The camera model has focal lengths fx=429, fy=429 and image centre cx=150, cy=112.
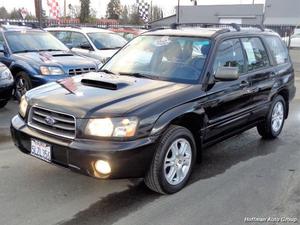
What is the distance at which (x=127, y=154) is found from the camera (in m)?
3.81

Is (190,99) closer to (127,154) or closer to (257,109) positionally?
(127,154)

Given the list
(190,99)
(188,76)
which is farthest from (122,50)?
(190,99)

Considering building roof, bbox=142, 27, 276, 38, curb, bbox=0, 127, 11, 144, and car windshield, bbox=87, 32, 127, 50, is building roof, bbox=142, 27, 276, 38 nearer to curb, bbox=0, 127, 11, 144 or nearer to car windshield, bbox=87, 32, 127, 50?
curb, bbox=0, 127, 11, 144

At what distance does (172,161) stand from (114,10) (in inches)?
2669

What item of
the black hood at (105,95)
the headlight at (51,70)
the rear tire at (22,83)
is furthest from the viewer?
the rear tire at (22,83)

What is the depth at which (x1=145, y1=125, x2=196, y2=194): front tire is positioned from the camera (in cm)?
412

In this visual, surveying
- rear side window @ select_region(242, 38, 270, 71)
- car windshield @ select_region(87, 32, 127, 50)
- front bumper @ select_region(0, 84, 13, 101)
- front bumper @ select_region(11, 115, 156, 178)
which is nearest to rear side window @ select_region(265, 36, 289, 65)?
rear side window @ select_region(242, 38, 270, 71)

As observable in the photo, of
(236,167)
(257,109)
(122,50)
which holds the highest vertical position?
(122,50)

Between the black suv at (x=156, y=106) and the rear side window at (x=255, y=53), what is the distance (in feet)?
0.05

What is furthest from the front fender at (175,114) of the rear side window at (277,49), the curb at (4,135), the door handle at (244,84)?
the curb at (4,135)

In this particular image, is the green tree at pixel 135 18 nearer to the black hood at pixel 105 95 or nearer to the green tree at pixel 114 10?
the green tree at pixel 114 10

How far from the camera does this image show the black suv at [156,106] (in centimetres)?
387

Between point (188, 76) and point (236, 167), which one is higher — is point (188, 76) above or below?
above

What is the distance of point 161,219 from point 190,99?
4.26 feet
